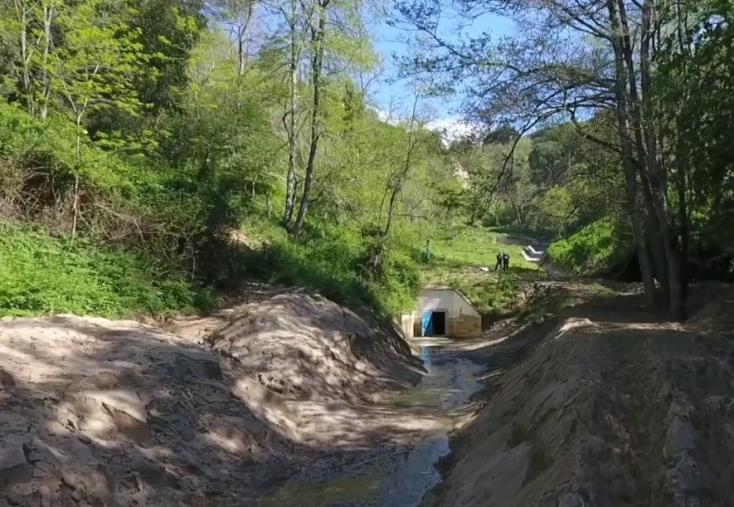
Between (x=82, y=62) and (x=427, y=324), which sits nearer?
(x=82, y=62)

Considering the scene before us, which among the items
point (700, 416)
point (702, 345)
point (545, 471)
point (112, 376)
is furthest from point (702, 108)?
point (112, 376)

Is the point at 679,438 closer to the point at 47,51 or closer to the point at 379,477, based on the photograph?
the point at 379,477

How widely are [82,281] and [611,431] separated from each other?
28.9 ft

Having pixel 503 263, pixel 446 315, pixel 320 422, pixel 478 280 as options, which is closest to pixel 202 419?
pixel 320 422

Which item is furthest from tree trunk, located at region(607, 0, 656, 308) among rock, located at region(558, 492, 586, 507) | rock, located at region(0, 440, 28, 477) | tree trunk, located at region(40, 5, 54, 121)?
tree trunk, located at region(40, 5, 54, 121)

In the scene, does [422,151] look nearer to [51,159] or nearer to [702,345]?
[51,159]

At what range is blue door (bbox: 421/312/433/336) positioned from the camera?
105ft

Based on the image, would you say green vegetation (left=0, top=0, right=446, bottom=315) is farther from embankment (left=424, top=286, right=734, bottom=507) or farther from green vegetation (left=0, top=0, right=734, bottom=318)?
embankment (left=424, top=286, right=734, bottom=507)

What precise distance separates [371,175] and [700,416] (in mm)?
19541

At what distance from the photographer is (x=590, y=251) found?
3309 centimetres

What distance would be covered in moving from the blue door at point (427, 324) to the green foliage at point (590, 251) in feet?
25.3

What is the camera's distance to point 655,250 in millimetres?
14773

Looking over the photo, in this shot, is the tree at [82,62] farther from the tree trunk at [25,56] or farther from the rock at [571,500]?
the rock at [571,500]

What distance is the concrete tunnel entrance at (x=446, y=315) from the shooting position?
31.1 metres
